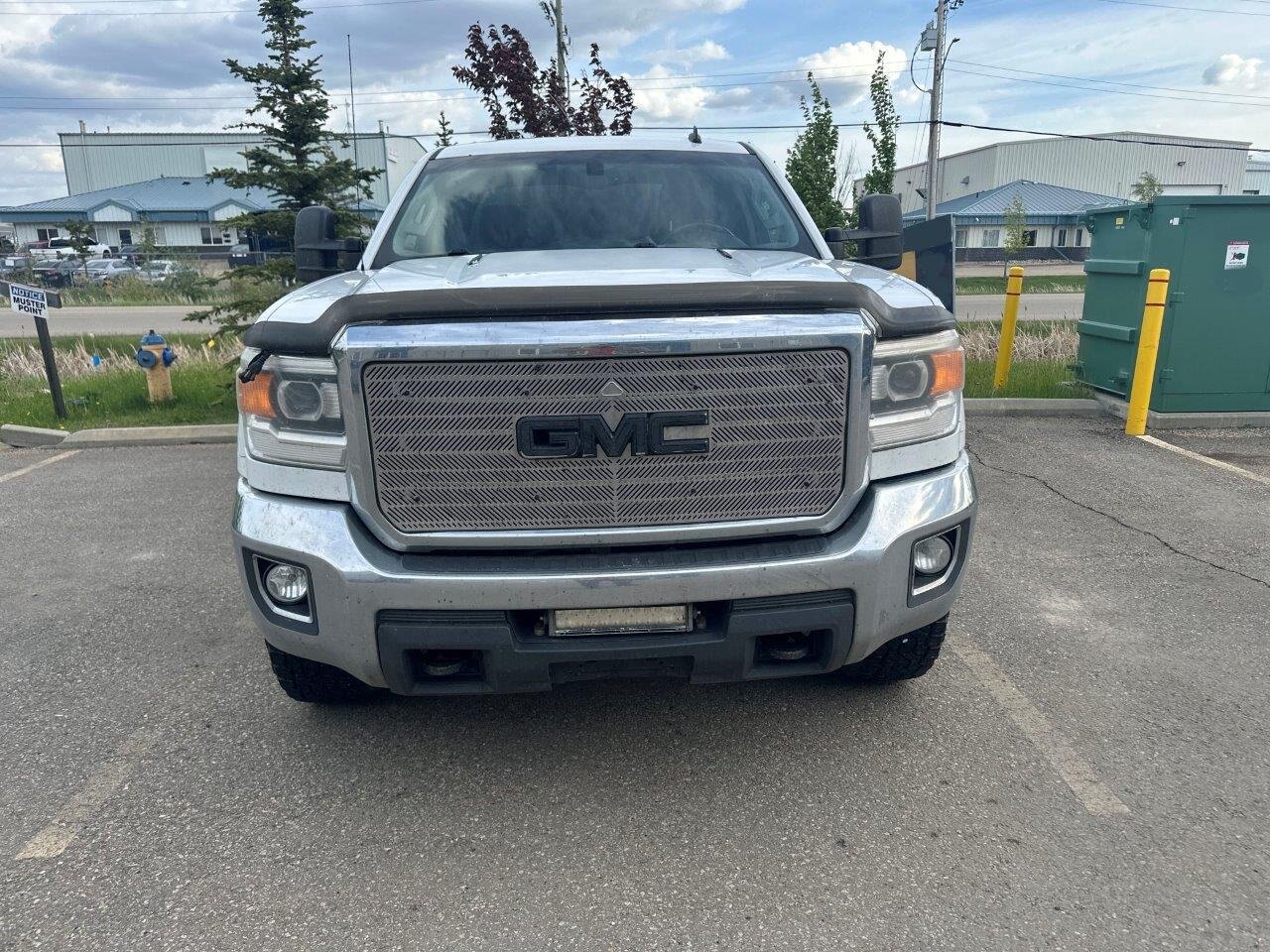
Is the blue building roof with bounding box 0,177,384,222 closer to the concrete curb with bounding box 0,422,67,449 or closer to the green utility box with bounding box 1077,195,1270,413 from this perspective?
the concrete curb with bounding box 0,422,67,449

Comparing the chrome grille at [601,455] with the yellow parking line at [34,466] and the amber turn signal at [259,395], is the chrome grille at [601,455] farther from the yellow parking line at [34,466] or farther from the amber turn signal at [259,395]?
the yellow parking line at [34,466]

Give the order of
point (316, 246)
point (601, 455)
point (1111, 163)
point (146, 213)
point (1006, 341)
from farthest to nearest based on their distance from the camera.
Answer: point (1111, 163), point (146, 213), point (1006, 341), point (316, 246), point (601, 455)

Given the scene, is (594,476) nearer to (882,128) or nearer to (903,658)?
(903,658)

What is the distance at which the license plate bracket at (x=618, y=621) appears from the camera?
7.87 feet

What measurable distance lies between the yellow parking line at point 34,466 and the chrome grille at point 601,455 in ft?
19.3

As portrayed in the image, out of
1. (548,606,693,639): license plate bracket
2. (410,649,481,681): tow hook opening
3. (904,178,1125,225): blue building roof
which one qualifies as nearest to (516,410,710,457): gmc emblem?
(548,606,693,639): license plate bracket

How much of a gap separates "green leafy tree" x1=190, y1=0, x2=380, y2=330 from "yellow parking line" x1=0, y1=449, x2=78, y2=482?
1825mm

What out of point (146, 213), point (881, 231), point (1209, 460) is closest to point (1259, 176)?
point (146, 213)

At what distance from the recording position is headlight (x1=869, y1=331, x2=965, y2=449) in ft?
8.20

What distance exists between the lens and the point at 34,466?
714 cm

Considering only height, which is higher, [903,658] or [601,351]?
[601,351]

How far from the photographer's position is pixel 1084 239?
66.2 metres

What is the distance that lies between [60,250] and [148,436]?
5339 centimetres

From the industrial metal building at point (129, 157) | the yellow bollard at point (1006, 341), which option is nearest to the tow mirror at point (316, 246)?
the yellow bollard at point (1006, 341)
